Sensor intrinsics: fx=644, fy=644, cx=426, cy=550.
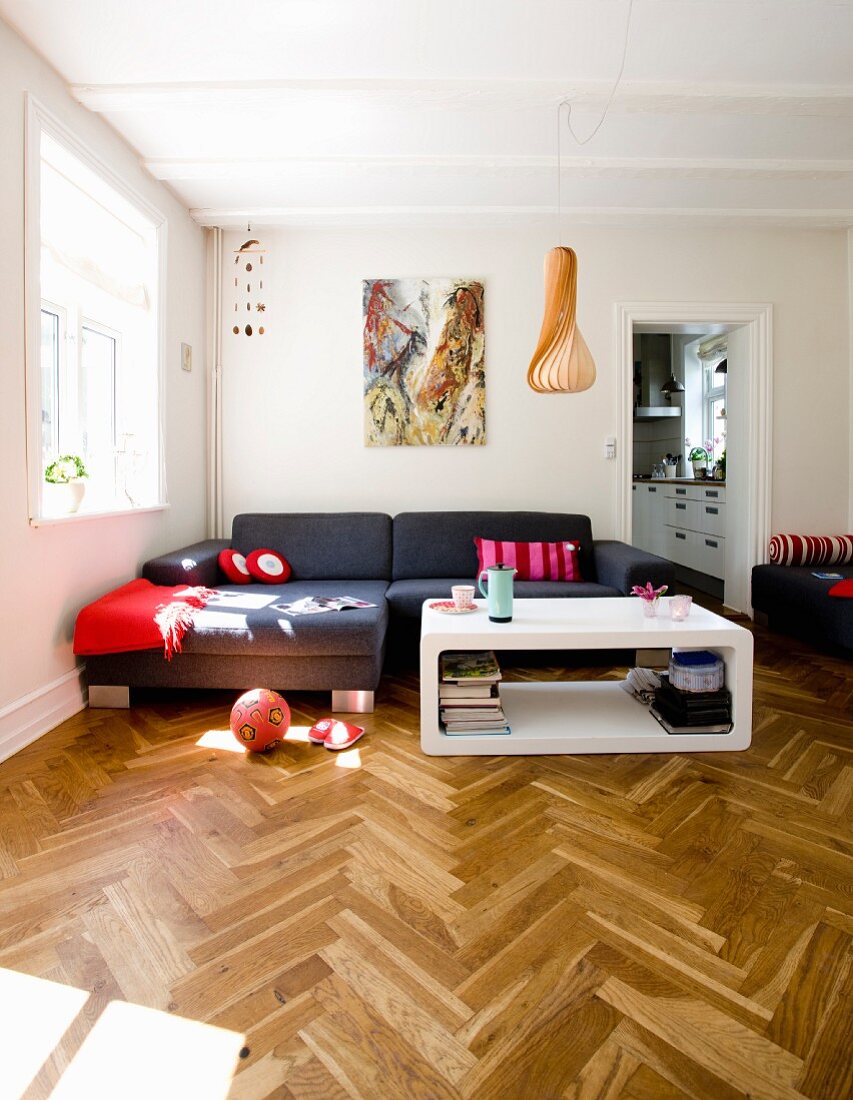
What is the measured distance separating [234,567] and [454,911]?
2.46 metres

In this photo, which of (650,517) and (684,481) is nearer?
(684,481)

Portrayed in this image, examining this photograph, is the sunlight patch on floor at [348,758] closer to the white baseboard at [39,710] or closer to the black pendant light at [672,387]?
the white baseboard at [39,710]

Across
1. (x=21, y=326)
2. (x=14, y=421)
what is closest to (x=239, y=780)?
(x=14, y=421)

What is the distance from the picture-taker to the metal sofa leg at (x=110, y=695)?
275 centimetres

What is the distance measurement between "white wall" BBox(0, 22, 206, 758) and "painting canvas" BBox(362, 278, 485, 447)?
142 cm

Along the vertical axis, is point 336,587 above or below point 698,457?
below

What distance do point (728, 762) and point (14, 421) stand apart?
9.17ft

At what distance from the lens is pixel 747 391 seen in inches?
168

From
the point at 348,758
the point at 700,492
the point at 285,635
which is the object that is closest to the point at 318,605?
the point at 285,635

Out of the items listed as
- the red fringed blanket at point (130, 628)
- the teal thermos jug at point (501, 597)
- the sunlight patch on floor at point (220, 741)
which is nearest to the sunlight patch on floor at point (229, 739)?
the sunlight patch on floor at point (220, 741)

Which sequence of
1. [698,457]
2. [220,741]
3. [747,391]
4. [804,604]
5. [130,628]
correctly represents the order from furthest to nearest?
[698,457] → [747,391] → [804,604] → [130,628] → [220,741]

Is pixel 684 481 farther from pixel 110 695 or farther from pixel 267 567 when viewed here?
pixel 110 695

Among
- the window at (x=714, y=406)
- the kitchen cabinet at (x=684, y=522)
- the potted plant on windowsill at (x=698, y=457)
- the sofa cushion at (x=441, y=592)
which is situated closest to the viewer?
the sofa cushion at (x=441, y=592)

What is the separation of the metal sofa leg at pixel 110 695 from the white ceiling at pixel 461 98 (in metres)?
2.46
